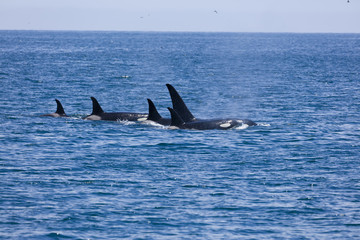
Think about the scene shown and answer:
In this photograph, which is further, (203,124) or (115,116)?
(115,116)

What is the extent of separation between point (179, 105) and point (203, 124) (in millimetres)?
1632

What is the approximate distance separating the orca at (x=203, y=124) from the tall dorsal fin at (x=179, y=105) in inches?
11.7

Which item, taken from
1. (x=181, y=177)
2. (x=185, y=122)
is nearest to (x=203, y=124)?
(x=185, y=122)

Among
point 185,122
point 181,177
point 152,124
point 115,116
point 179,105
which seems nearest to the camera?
point 181,177

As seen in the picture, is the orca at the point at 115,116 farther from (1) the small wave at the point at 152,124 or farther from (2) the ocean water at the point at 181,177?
(2) the ocean water at the point at 181,177

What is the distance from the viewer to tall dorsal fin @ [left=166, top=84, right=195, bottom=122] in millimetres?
34556

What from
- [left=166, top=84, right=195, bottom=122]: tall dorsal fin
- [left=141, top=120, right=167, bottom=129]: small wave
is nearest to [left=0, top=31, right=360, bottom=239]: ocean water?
[left=141, top=120, right=167, bottom=129]: small wave

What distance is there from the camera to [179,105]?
34719mm

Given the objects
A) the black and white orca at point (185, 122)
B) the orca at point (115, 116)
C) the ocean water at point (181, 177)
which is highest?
the black and white orca at point (185, 122)

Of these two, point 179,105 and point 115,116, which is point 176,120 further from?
point 115,116

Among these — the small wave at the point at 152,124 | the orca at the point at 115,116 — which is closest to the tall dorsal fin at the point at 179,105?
the small wave at the point at 152,124

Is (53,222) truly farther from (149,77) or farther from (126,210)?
(149,77)

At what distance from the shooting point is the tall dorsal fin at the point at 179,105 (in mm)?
34556

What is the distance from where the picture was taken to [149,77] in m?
88.0
